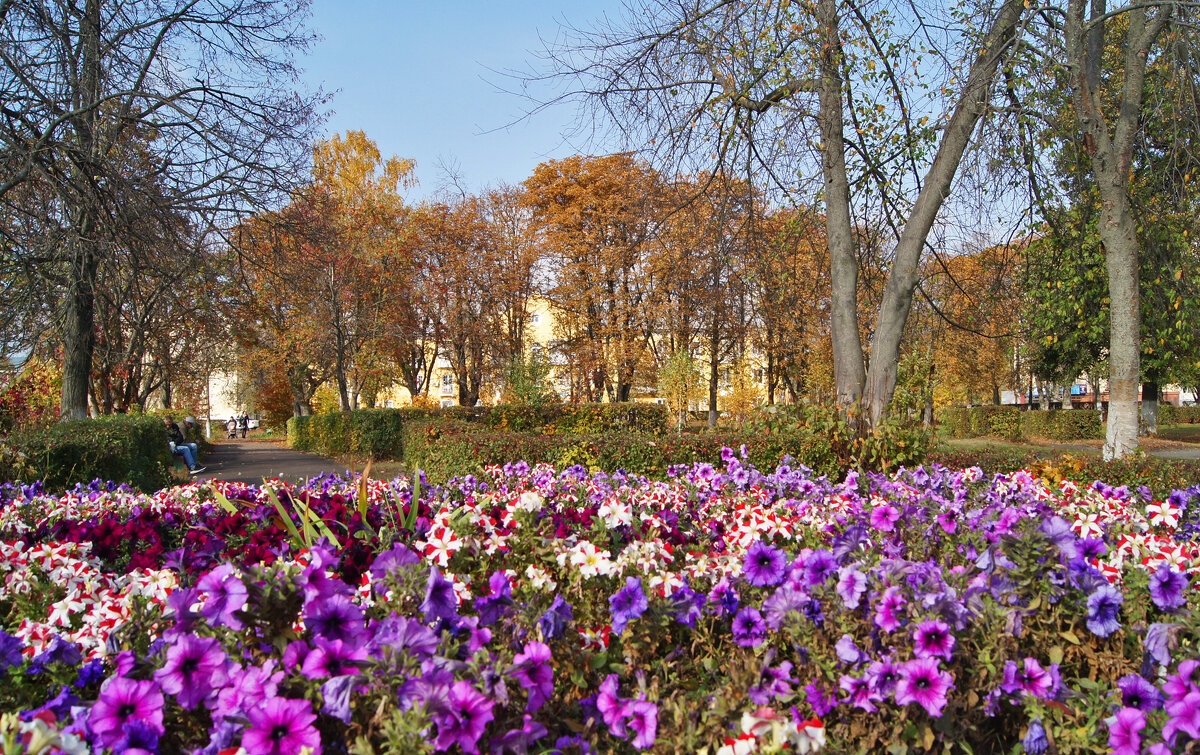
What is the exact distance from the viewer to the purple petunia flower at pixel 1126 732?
1583 mm

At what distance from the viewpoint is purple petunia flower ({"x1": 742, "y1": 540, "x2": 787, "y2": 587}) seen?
2.07m

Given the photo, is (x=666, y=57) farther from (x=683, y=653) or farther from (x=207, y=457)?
Answer: (x=207, y=457)

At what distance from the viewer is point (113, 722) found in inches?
55.2

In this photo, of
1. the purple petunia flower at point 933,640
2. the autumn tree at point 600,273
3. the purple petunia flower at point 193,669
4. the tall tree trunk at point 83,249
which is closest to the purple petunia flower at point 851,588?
the purple petunia flower at point 933,640

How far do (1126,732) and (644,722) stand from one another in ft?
3.50

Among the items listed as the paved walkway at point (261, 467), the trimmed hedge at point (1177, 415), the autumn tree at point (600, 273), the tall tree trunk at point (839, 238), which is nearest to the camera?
the tall tree trunk at point (839, 238)

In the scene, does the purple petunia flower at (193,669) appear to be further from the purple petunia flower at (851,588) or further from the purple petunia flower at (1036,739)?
the purple petunia flower at (1036,739)

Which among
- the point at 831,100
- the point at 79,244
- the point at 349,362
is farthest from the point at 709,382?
the point at 79,244

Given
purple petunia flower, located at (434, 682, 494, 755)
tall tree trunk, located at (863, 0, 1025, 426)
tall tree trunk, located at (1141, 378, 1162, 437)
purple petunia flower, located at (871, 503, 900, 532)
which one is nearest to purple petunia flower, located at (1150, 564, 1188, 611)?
purple petunia flower, located at (871, 503, 900, 532)

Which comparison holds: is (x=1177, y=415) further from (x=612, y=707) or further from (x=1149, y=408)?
(x=612, y=707)

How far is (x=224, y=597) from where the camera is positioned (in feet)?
5.12

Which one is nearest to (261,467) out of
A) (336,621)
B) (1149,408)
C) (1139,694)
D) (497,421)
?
(497,421)

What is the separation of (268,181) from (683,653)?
380 inches

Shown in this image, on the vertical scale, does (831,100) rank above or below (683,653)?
above
